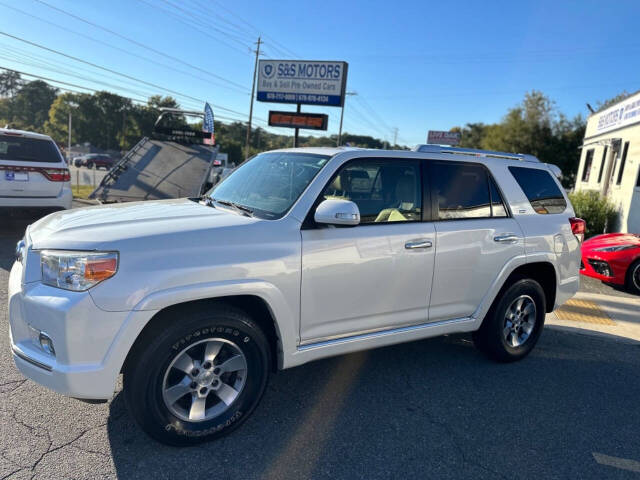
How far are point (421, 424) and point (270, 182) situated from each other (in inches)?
81.3

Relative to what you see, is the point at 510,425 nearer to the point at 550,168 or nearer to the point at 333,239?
the point at 333,239

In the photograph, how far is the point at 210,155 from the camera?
1426 cm

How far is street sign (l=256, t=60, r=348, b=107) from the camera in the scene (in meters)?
17.1

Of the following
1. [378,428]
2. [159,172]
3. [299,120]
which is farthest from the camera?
[299,120]

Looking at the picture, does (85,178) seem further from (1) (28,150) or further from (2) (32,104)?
(2) (32,104)

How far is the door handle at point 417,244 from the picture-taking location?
330 cm

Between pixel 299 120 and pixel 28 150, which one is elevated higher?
pixel 299 120

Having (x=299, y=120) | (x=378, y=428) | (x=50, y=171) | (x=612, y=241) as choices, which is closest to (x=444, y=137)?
(x=299, y=120)

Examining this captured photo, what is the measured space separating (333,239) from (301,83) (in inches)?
631

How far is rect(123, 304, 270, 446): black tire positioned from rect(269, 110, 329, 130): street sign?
14.1 meters

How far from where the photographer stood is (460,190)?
12.3ft

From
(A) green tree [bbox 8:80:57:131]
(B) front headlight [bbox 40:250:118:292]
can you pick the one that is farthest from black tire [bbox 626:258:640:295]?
(A) green tree [bbox 8:80:57:131]

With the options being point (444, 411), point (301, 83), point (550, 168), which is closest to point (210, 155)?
point (301, 83)

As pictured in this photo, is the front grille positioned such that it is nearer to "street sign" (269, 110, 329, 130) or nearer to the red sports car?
the red sports car
